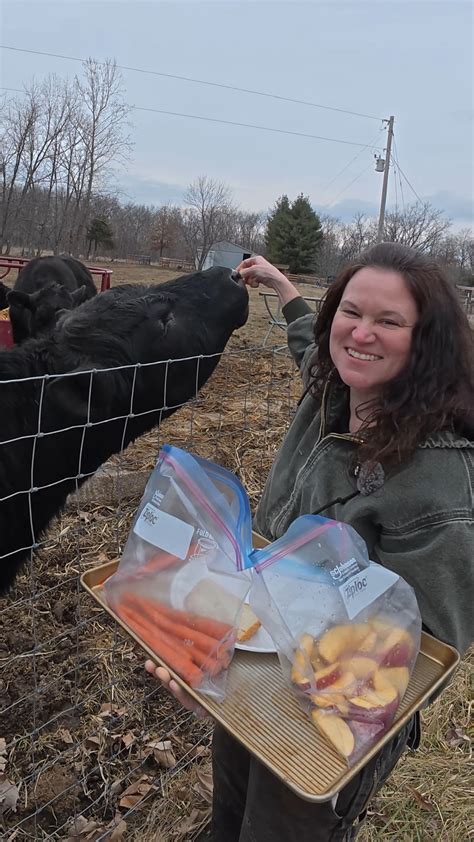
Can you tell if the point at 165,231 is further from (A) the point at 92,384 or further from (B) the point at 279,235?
(A) the point at 92,384

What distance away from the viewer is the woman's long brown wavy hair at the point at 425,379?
4.80 feet

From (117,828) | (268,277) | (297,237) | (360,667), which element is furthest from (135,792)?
(297,237)

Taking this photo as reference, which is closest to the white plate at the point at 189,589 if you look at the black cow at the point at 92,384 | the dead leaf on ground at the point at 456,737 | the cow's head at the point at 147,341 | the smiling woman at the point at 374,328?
the smiling woman at the point at 374,328

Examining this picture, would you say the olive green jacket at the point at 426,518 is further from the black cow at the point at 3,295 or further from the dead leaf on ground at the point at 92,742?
the black cow at the point at 3,295

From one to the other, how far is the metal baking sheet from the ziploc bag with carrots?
0.13 feet

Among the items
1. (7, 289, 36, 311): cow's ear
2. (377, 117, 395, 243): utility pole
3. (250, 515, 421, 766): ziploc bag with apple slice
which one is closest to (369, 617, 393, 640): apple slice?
(250, 515, 421, 766): ziploc bag with apple slice

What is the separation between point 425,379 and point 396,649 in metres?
0.68

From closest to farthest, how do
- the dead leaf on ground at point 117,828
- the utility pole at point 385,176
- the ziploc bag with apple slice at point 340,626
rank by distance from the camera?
the ziploc bag with apple slice at point 340,626, the dead leaf on ground at point 117,828, the utility pole at point 385,176

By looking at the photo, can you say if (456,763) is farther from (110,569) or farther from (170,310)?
(170,310)

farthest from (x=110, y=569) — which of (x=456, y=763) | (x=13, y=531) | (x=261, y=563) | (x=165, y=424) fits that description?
(x=165, y=424)

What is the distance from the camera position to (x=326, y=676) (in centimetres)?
123

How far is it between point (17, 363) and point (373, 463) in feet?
5.49

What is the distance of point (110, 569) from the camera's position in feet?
5.58

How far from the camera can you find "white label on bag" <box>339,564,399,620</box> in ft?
4.15
